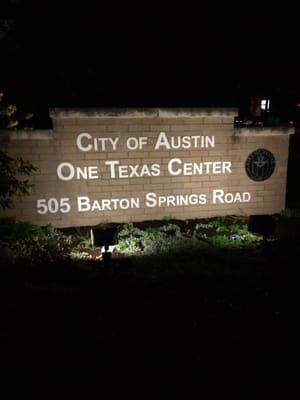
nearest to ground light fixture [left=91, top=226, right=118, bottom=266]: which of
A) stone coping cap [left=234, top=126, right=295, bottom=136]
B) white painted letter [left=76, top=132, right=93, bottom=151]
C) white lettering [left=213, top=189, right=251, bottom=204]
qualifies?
white painted letter [left=76, top=132, right=93, bottom=151]

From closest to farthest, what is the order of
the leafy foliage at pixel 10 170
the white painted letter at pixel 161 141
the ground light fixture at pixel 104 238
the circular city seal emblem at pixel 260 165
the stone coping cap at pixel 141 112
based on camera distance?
the ground light fixture at pixel 104 238, the leafy foliage at pixel 10 170, the stone coping cap at pixel 141 112, the white painted letter at pixel 161 141, the circular city seal emblem at pixel 260 165

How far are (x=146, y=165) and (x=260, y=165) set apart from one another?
7.02 feet

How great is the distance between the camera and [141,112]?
23.5 feet

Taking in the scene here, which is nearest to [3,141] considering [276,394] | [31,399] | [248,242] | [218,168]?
[218,168]

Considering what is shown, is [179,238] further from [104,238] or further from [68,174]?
[68,174]

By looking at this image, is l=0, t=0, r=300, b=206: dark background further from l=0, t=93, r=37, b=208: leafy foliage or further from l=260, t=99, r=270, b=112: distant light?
l=260, t=99, r=270, b=112: distant light

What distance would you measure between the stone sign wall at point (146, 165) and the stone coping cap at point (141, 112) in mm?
17

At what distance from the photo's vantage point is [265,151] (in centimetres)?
779

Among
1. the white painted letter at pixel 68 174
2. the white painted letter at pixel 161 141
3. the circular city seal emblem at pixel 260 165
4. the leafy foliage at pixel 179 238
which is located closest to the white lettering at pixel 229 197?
the circular city seal emblem at pixel 260 165

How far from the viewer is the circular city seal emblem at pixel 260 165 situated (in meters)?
7.77

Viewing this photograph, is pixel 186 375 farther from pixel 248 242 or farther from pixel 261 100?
pixel 261 100

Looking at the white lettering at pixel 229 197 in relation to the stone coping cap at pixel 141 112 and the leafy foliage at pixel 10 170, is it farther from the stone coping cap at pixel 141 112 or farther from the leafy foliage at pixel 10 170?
the leafy foliage at pixel 10 170

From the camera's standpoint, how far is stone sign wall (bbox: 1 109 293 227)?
7.04 metres

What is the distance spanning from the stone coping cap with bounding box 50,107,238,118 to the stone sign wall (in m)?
0.02
